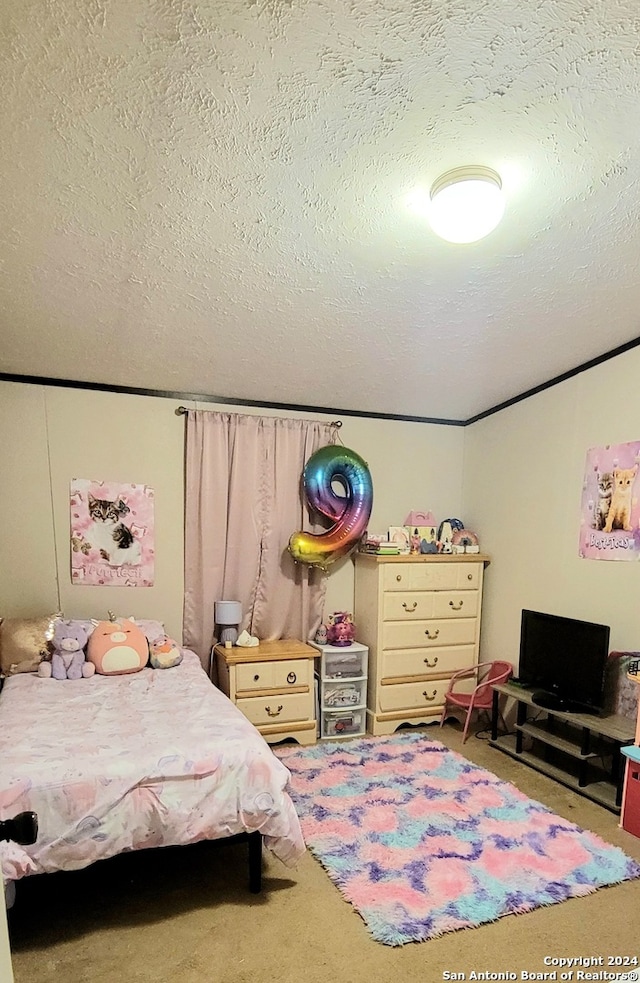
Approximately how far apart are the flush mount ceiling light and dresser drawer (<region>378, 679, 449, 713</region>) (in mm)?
2954

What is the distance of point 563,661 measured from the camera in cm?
330

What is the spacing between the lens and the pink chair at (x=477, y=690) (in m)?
3.75

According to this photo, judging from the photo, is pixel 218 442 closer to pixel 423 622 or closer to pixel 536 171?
pixel 423 622

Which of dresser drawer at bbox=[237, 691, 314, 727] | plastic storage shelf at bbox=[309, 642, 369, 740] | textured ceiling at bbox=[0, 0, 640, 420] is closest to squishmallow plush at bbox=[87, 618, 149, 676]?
dresser drawer at bbox=[237, 691, 314, 727]

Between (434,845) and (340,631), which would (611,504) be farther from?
(434,845)

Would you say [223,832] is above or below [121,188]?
below

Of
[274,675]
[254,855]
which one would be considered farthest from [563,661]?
[254,855]

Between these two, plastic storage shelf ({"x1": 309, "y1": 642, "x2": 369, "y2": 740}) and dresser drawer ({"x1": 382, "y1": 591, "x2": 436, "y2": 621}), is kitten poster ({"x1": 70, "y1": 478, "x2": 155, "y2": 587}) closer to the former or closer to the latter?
plastic storage shelf ({"x1": 309, "y1": 642, "x2": 369, "y2": 740})

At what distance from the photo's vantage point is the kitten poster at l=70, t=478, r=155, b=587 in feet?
11.5

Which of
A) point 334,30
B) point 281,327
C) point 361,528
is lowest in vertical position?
point 361,528

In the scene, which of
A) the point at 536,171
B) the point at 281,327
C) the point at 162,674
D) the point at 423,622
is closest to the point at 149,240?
the point at 281,327

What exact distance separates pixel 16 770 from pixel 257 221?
2073 mm

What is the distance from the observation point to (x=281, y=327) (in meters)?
2.94

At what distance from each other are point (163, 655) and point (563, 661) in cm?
230
